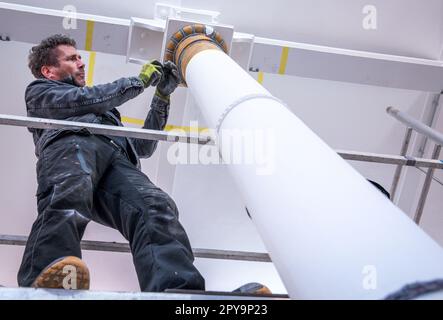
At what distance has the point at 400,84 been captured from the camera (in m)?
3.42

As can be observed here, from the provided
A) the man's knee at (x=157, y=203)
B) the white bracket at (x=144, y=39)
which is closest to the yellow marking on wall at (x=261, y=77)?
the white bracket at (x=144, y=39)

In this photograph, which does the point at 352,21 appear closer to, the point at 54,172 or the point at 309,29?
the point at 309,29

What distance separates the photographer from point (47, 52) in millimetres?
2857

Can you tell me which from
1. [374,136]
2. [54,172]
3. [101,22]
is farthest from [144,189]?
[374,136]

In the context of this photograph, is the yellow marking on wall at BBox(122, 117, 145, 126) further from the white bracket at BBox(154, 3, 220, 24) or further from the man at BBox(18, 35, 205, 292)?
the man at BBox(18, 35, 205, 292)

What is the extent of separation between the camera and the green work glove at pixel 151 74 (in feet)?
8.15

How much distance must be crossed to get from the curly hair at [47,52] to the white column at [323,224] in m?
1.75

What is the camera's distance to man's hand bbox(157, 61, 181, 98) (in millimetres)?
2725

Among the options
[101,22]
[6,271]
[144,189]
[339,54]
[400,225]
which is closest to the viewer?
[400,225]

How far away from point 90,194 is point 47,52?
1.21 m

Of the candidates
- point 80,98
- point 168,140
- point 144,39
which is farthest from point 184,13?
point 168,140

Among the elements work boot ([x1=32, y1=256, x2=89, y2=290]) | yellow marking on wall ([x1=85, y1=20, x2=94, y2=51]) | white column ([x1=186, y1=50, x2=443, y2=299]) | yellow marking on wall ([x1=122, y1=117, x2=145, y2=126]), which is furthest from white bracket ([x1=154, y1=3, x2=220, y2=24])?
work boot ([x1=32, y1=256, x2=89, y2=290])

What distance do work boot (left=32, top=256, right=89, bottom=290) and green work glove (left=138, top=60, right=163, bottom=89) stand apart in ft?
3.87

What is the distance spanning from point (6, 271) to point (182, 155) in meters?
1.91
